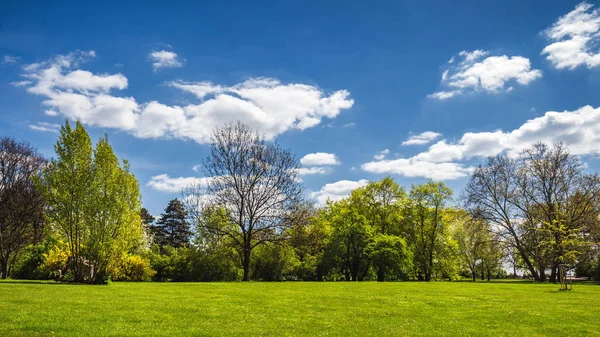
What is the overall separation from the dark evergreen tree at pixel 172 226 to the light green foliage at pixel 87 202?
192ft

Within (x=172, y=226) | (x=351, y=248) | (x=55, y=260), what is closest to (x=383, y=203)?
(x=351, y=248)

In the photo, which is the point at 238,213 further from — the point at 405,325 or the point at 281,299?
the point at 405,325

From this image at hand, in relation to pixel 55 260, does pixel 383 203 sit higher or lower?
higher

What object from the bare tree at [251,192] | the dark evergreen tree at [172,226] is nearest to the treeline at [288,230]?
the bare tree at [251,192]

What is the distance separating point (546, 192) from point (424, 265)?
60.2 ft

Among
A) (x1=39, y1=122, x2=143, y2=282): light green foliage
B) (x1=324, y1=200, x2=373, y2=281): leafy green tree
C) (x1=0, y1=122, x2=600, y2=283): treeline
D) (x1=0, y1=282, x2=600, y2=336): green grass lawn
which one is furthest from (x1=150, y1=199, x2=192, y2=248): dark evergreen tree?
(x1=0, y1=282, x2=600, y2=336): green grass lawn

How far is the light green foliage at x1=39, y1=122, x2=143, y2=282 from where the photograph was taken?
3134 centimetres

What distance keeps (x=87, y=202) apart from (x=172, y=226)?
6447 centimetres

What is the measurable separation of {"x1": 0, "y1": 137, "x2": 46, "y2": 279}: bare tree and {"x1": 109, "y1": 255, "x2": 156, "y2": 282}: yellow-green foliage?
632 inches

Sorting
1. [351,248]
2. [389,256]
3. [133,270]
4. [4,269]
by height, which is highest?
[351,248]

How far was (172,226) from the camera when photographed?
9425cm

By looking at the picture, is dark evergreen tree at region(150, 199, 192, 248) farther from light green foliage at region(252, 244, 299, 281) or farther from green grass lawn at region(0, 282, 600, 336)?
green grass lawn at region(0, 282, 600, 336)

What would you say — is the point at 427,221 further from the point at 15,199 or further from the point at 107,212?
the point at 15,199

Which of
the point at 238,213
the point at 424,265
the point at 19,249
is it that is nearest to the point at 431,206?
the point at 424,265
